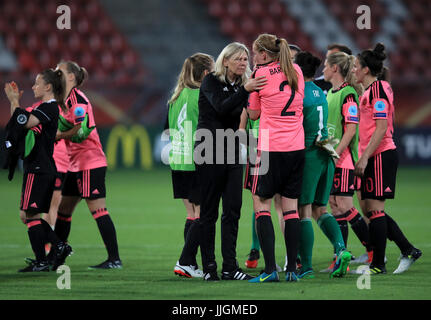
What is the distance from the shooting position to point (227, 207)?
20.6 feet

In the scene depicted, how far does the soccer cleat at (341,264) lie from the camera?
6.19 meters

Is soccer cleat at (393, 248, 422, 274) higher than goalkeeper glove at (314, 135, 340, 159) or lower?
lower

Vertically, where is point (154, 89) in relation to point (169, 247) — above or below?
above

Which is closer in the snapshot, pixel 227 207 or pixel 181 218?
pixel 227 207

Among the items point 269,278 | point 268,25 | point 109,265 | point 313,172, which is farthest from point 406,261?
point 268,25

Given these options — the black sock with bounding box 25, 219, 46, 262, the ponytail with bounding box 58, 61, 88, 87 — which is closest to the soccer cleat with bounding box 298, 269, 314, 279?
the black sock with bounding box 25, 219, 46, 262

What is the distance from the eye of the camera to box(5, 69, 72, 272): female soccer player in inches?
270

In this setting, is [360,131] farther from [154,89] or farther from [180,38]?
[180,38]

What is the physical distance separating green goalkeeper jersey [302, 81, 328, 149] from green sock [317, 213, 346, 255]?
0.78 m

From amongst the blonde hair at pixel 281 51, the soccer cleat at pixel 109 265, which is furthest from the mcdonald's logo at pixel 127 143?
the blonde hair at pixel 281 51

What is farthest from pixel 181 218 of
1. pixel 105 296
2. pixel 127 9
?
pixel 127 9

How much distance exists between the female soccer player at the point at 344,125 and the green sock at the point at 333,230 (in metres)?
0.62

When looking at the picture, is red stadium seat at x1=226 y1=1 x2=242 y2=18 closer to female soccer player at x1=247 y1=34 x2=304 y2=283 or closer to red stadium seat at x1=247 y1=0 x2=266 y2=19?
red stadium seat at x1=247 y1=0 x2=266 y2=19
